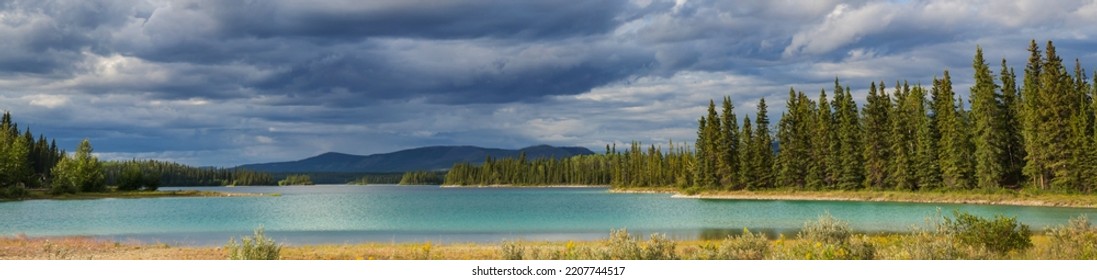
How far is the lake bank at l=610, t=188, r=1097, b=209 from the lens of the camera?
203ft

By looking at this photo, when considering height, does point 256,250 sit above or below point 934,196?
above

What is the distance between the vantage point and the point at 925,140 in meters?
87.6

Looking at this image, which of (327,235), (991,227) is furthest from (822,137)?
(991,227)

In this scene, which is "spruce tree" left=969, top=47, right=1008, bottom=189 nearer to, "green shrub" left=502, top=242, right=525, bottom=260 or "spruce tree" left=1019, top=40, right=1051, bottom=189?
"spruce tree" left=1019, top=40, right=1051, bottom=189

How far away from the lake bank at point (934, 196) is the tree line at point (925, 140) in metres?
2.74

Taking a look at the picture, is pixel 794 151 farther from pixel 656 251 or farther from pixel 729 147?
pixel 656 251

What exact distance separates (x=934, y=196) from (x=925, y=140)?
11929 millimetres

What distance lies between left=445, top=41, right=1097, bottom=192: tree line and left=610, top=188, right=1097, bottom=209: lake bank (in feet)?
9.00

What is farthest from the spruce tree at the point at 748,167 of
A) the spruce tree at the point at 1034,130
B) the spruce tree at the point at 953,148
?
the spruce tree at the point at 1034,130

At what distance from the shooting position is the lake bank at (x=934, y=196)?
61844 millimetres

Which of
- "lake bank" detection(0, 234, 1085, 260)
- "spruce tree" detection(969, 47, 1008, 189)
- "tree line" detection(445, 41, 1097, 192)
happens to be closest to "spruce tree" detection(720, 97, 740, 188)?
"tree line" detection(445, 41, 1097, 192)

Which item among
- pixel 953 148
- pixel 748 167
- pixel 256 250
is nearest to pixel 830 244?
pixel 256 250

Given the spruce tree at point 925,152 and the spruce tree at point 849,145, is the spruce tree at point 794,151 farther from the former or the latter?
the spruce tree at point 925,152
